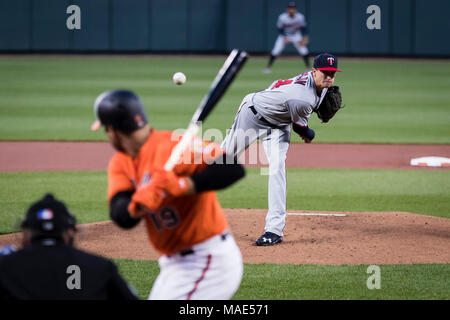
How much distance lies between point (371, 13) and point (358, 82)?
9797mm

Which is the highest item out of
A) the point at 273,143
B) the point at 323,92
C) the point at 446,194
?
the point at 323,92

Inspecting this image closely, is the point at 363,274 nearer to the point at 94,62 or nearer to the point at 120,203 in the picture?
the point at 120,203

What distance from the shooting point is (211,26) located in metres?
32.7

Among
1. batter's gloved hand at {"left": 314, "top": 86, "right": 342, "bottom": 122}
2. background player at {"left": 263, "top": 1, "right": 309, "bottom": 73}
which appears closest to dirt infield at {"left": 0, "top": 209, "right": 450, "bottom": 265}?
batter's gloved hand at {"left": 314, "top": 86, "right": 342, "bottom": 122}

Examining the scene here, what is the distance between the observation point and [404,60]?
32.2m

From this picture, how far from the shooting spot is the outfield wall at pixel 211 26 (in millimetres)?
31719

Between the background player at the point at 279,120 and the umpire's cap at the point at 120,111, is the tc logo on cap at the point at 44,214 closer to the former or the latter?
the umpire's cap at the point at 120,111

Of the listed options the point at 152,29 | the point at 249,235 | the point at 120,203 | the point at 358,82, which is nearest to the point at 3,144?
the point at 249,235

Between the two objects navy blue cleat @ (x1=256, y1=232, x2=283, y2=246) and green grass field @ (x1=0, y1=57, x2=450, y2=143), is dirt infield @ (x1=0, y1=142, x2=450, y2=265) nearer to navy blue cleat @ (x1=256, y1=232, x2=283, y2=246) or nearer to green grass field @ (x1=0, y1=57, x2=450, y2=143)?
navy blue cleat @ (x1=256, y1=232, x2=283, y2=246)

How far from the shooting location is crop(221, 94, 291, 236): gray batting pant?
729 centimetres

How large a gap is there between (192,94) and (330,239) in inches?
573

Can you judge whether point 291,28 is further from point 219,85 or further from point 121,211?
point 121,211

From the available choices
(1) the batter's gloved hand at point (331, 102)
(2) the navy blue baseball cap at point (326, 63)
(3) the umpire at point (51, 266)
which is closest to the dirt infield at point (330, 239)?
(1) the batter's gloved hand at point (331, 102)

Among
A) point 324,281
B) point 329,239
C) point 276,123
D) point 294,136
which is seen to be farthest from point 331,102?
point 294,136
